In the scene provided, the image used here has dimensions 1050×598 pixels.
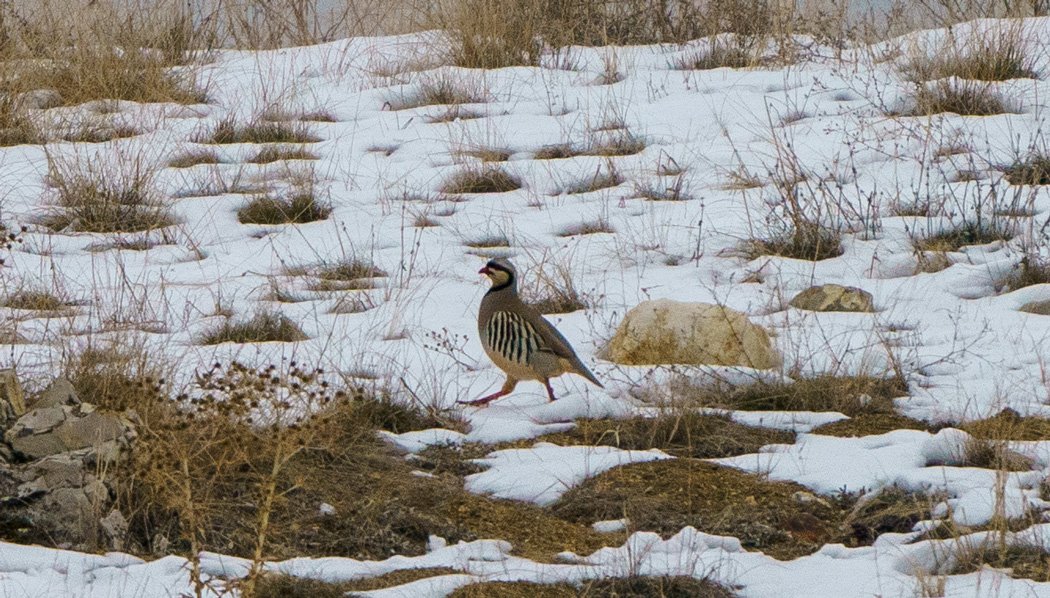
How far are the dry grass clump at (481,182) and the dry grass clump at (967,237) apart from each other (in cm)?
279

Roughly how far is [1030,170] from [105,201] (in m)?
5.93

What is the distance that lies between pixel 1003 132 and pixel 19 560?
7.09 metres

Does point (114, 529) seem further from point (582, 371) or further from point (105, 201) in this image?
point (105, 201)

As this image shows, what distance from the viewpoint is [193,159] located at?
9.02m

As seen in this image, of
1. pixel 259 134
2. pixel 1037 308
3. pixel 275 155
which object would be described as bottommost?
pixel 1037 308

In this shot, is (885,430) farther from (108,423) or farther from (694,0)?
(694,0)

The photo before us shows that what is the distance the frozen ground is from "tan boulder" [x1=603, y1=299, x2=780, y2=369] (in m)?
0.14

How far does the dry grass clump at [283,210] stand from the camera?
813cm

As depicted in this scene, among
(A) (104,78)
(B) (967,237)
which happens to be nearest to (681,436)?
(B) (967,237)

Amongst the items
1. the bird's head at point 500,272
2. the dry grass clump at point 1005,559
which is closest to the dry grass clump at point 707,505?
the dry grass clump at point 1005,559

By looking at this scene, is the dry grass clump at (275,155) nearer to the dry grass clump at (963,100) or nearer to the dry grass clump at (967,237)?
the dry grass clump at (967,237)

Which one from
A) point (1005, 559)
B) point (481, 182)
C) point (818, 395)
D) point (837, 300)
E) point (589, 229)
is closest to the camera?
point (1005, 559)

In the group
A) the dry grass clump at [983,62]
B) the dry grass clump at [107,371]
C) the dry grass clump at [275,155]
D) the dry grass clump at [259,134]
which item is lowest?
the dry grass clump at [107,371]

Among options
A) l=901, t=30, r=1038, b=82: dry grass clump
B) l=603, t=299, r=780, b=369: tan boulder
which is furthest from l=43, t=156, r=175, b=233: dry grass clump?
l=901, t=30, r=1038, b=82: dry grass clump
